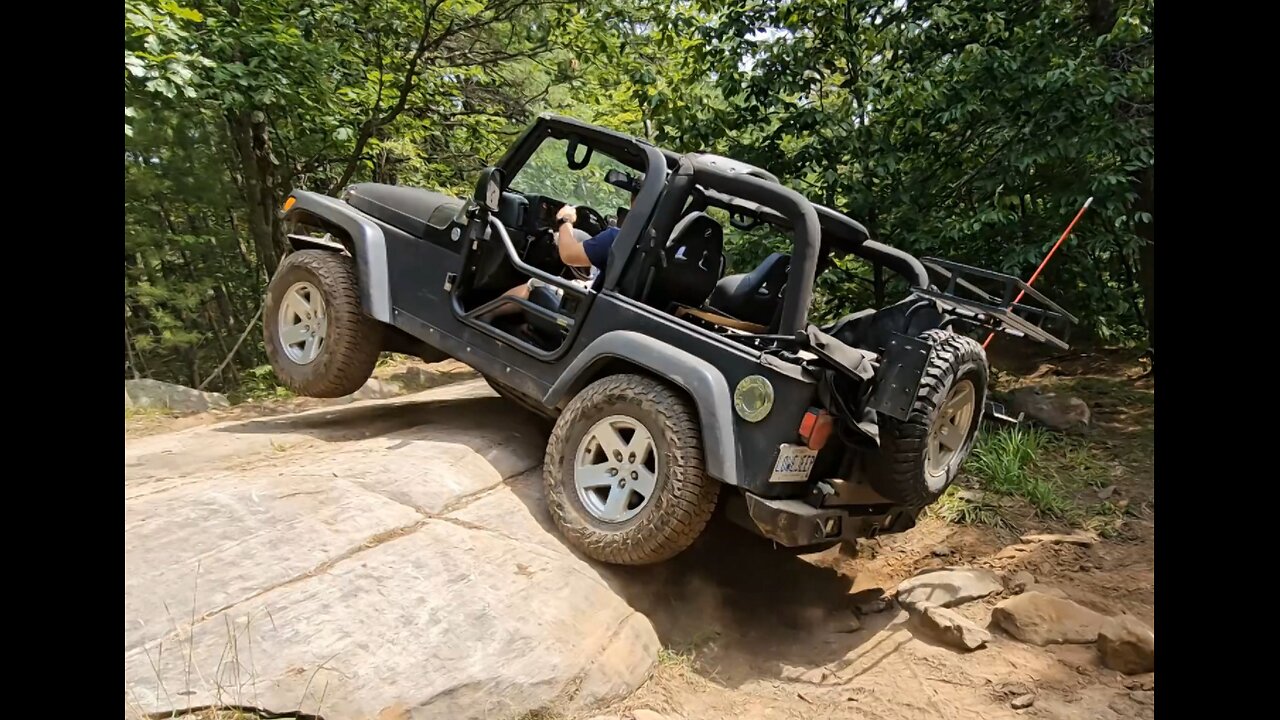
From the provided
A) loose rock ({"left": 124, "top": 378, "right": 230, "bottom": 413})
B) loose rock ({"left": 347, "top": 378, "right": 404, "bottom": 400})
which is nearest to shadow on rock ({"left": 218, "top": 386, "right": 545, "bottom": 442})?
loose rock ({"left": 124, "top": 378, "right": 230, "bottom": 413})

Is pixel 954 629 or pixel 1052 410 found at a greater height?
pixel 1052 410

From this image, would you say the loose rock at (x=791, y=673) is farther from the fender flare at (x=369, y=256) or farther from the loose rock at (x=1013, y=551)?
the fender flare at (x=369, y=256)

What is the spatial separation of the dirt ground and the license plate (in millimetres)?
854

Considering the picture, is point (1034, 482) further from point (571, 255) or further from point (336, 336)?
point (336, 336)

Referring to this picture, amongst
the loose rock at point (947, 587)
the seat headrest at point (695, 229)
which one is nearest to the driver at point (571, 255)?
the seat headrest at point (695, 229)

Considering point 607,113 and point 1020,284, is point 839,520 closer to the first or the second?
point 1020,284

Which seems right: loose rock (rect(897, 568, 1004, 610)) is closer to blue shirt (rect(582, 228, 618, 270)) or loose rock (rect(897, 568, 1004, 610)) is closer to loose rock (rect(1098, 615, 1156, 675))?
loose rock (rect(1098, 615, 1156, 675))

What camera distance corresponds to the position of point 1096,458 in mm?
5605

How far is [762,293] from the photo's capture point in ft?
14.1

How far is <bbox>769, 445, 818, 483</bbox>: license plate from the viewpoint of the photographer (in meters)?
3.32

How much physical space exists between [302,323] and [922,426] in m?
3.61

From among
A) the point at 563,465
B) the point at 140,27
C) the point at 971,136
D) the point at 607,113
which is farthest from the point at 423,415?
the point at 607,113

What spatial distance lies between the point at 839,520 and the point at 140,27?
17.3ft

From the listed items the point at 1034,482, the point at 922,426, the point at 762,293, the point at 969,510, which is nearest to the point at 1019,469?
the point at 1034,482
